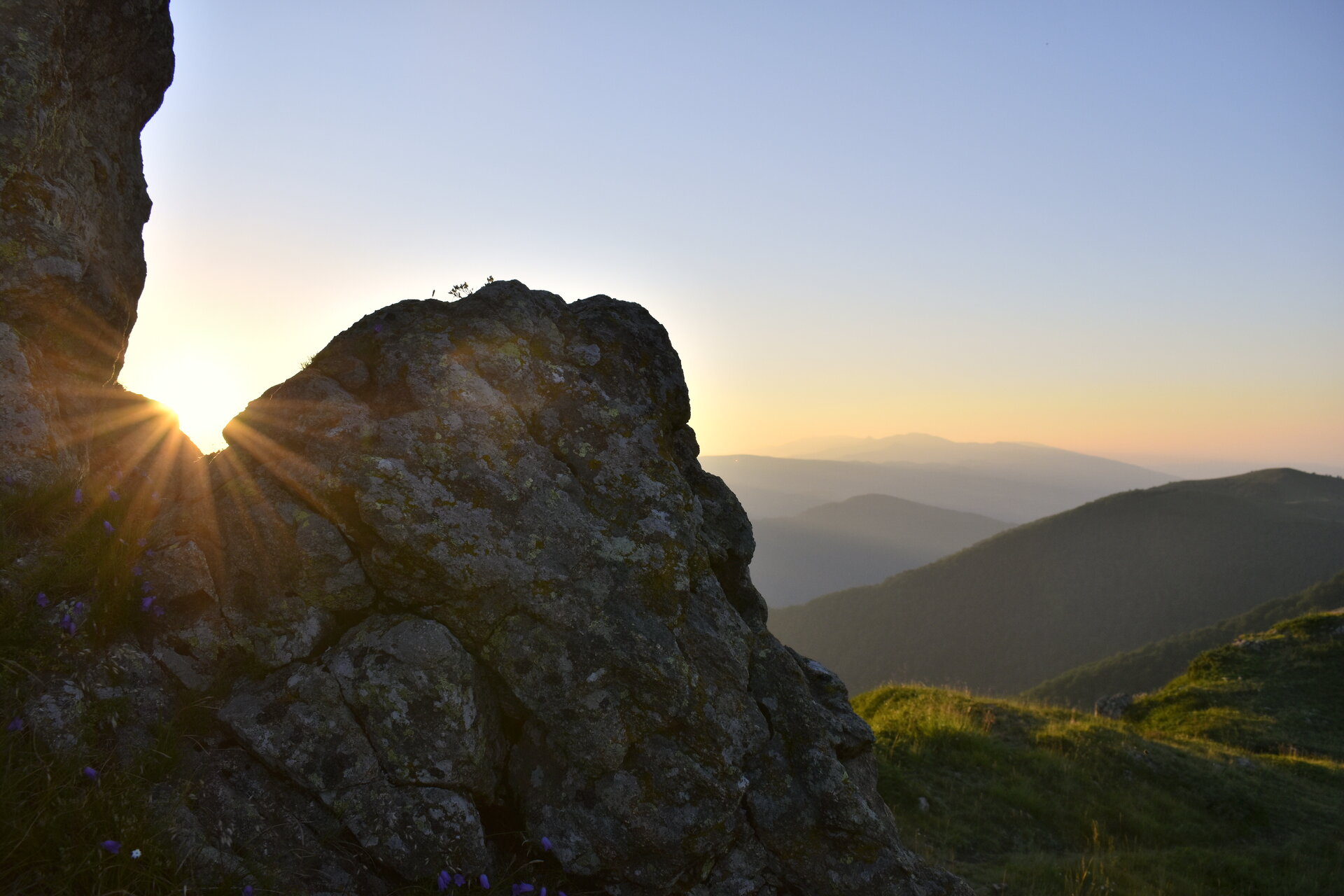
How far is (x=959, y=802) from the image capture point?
518 inches

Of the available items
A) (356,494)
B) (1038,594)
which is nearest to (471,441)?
(356,494)

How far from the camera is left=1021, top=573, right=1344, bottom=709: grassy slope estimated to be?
7456cm

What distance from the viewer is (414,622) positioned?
598 cm

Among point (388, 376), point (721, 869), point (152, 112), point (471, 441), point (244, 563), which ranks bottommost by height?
point (721, 869)

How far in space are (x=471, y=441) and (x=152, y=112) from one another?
6.82m

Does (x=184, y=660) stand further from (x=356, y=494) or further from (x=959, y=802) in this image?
(x=959, y=802)

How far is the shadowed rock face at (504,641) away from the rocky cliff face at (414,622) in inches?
1.0

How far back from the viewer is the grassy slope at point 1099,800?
11125mm

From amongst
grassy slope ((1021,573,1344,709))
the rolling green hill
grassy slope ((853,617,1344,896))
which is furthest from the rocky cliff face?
the rolling green hill

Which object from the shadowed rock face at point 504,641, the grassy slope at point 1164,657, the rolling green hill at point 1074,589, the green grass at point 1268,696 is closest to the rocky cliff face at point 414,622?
the shadowed rock face at point 504,641

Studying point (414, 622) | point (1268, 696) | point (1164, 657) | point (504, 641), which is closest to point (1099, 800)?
point (504, 641)

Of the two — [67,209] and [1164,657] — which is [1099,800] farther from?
[1164,657]

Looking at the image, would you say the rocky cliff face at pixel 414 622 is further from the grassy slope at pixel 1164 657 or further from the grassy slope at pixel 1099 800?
the grassy slope at pixel 1164 657

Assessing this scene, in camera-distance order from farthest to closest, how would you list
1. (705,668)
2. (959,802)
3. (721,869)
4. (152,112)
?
(959,802), (152,112), (705,668), (721,869)
